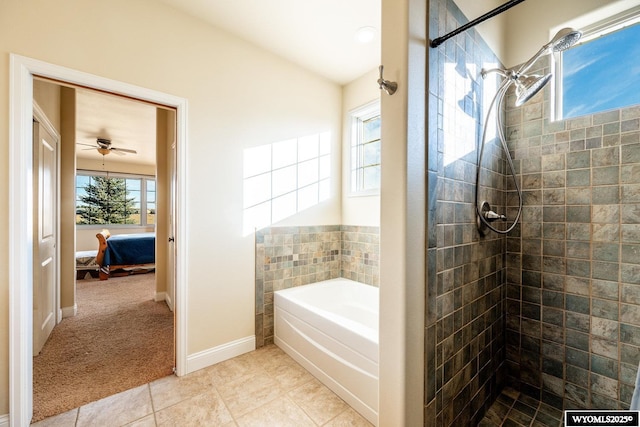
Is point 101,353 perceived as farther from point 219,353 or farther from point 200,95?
point 200,95

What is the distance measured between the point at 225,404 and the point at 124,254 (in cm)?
467

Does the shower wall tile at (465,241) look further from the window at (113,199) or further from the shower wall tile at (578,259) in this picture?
the window at (113,199)

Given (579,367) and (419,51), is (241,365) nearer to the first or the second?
(579,367)

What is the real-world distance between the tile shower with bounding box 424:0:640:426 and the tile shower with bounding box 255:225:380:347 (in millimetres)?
961

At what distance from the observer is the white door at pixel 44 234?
205 centimetres

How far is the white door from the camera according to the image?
205 centimetres

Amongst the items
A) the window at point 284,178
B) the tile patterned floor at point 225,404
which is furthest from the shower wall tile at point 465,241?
the window at point 284,178

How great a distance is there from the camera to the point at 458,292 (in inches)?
54.7

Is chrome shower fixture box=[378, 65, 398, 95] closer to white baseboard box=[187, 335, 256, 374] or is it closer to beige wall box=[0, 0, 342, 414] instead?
beige wall box=[0, 0, 342, 414]

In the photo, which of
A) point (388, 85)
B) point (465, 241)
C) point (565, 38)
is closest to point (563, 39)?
point (565, 38)

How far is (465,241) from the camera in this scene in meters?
1.44

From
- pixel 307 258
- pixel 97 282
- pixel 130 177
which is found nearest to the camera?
pixel 307 258

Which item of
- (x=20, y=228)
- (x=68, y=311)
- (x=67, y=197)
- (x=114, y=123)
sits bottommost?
(x=68, y=311)

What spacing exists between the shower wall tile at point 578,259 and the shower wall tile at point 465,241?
0.03 meters
